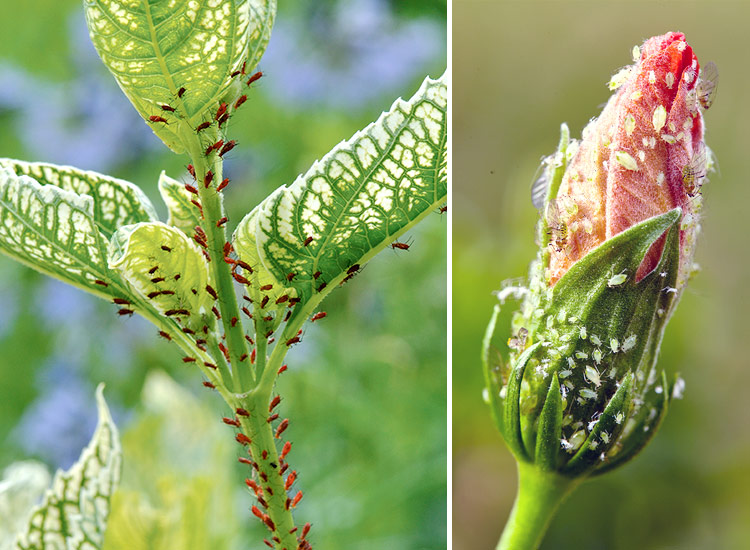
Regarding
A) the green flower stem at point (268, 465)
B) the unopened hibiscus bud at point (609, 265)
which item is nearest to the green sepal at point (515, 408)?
the unopened hibiscus bud at point (609, 265)

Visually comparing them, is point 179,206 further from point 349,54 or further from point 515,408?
point 349,54

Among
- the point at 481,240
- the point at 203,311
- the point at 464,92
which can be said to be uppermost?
the point at 464,92

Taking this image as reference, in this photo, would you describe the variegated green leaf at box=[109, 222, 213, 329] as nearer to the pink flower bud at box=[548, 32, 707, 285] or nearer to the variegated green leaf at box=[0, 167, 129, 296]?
the variegated green leaf at box=[0, 167, 129, 296]

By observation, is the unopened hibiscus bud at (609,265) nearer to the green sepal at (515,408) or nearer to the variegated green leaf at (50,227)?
the green sepal at (515,408)

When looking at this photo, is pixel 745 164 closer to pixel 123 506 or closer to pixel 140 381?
pixel 123 506

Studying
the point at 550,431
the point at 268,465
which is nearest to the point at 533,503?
the point at 550,431

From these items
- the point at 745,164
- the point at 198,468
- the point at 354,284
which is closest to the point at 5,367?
the point at 354,284
